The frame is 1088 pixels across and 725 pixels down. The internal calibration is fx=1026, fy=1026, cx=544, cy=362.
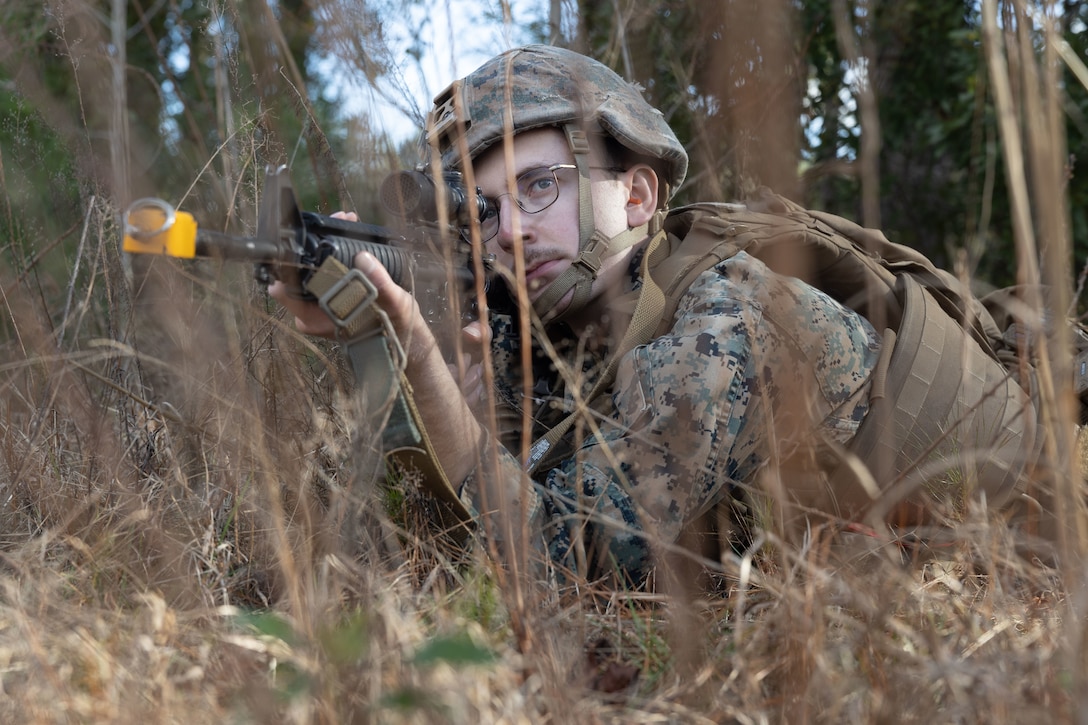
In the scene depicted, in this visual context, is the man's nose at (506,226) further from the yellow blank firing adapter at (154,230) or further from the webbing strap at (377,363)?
the yellow blank firing adapter at (154,230)

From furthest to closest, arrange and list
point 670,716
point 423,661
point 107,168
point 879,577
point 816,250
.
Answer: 1. point 107,168
2. point 816,250
3. point 879,577
4. point 670,716
5. point 423,661

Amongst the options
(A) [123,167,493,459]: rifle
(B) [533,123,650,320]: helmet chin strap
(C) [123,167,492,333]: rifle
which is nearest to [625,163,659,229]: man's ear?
(B) [533,123,650,320]: helmet chin strap

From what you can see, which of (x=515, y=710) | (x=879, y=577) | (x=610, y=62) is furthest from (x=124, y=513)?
(x=610, y=62)

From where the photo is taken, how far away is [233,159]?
2771 mm

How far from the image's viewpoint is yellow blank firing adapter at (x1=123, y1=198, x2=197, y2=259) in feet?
5.56

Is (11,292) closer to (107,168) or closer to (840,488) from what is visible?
(107,168)

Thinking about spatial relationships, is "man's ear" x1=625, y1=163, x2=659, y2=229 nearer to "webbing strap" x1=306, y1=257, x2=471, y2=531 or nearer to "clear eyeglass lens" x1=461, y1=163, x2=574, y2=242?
"clear eyeglass lens" x1=461, y1=163, x2=574, y2=242

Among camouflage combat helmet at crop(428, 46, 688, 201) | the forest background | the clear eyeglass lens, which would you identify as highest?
camouflage combat helmet at crop(428, 46, 688, 201)

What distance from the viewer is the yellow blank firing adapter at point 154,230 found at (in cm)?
170

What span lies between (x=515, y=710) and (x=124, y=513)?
4.42 ft

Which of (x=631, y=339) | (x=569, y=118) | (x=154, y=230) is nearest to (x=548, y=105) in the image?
(x=569, y=118)

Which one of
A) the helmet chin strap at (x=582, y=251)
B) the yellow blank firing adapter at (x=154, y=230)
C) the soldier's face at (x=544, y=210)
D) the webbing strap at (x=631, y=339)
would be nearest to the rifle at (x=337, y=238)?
the yellow blank firing adapter at (x=154, y=230)

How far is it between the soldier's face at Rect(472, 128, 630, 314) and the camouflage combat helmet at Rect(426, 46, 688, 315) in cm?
3

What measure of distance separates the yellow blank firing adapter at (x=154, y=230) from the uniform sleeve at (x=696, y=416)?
0.87m
